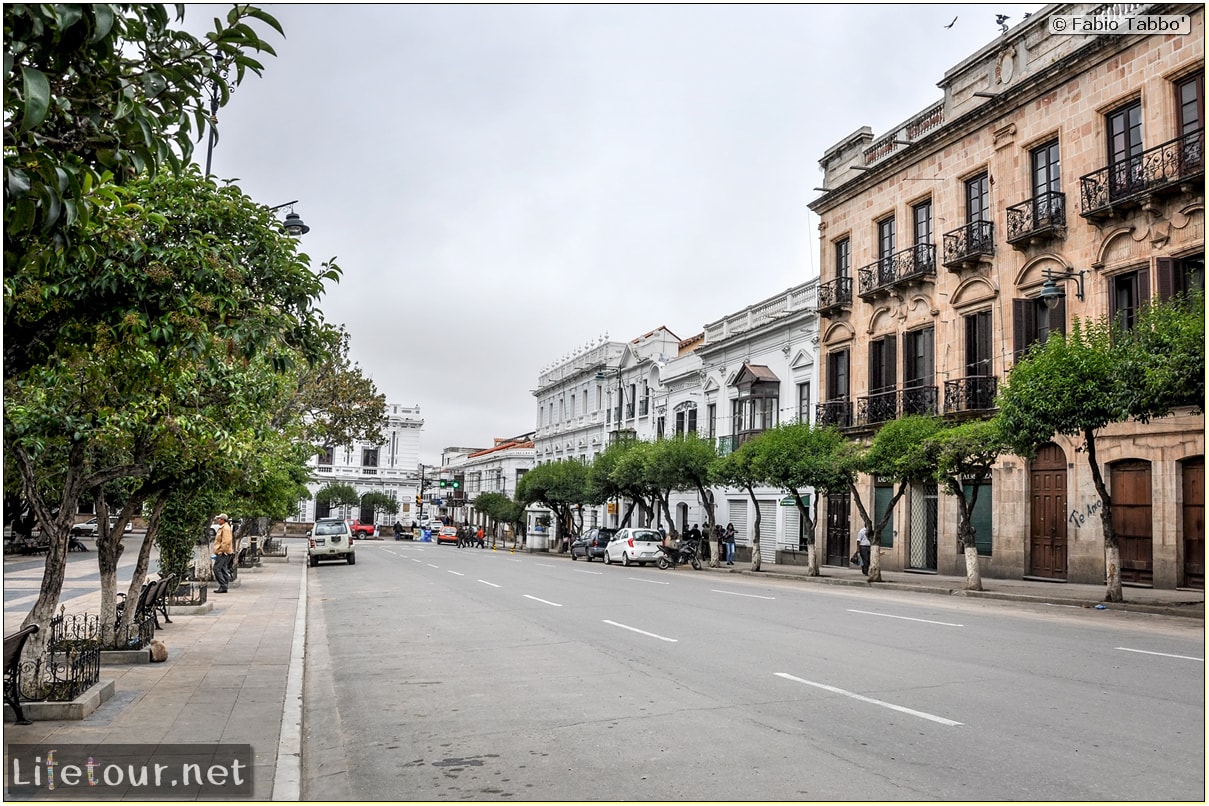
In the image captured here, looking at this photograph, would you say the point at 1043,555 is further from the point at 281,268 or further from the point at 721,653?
the point at 281,268

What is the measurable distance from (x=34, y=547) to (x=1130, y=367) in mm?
40265

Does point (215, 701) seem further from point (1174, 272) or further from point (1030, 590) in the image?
point (1174, 272)

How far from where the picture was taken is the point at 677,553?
3744 centimetres

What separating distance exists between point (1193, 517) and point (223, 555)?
2208 cm

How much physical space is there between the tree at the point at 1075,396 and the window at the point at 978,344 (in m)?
8.20

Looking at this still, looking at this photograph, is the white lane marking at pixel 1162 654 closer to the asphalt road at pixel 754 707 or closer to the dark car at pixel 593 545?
the asphalt road at pixel 754 707

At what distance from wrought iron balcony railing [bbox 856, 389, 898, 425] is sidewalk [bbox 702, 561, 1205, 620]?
195 inches

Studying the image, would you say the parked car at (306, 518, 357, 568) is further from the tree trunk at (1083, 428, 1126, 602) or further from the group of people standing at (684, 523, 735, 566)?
the tree trunk at (1083, 428, 1126, 602)

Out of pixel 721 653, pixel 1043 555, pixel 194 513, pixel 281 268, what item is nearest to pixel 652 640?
pixel 721 653

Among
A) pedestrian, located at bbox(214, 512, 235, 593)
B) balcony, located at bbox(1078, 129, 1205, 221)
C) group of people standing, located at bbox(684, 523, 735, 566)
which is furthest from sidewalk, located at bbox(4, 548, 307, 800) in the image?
group of people standing, located at bbox(684, 523, 735, 566)

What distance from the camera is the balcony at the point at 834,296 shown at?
3488cm

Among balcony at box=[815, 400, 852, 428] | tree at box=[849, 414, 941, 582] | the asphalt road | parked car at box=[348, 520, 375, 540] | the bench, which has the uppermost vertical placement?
balcony at box=[815, 400, 852, 428]

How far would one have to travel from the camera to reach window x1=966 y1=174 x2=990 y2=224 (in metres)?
28.8

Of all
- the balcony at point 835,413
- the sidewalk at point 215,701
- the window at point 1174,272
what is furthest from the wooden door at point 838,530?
the sidewalk at point 215,701
